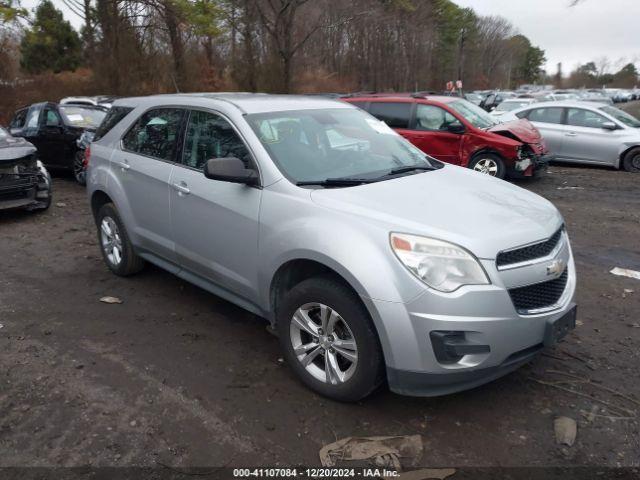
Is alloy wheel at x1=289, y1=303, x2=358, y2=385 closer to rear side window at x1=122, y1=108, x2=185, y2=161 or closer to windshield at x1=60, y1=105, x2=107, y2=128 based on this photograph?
rear side window at x1=122, y1=108, x2=185, y2=161

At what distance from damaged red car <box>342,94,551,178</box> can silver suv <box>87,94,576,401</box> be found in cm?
593

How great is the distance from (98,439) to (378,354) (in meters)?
1.61

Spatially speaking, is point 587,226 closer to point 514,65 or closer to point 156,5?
point 156,5

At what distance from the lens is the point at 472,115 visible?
10742mm

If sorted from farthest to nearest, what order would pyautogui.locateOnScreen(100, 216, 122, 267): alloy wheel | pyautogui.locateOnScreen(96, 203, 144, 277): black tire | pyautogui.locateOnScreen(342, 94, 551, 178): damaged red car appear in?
pyautogui.locateOnScreen(342, 94, 551, 178): damaged red car < pyautogui.locateOnScreen(100, 216, 122, 267): alloy wheel < pyautogui.locateOnScreen(96, 203, 144, 277): black tire

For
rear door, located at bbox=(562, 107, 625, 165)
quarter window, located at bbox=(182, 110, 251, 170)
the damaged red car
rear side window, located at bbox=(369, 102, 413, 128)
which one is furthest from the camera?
rear door, located at bbox=(562, 107, 625, 165)

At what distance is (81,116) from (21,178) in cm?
357

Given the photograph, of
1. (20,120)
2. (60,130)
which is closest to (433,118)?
(60,130)

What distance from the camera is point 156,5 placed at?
23047 millimetres

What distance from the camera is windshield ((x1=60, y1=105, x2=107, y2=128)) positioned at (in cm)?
1089

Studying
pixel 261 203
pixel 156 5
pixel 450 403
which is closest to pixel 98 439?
pixel 261 203

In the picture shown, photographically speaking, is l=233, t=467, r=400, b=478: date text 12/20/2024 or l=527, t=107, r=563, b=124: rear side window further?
Result: l=527, t=107, r=563, b=124: rear side window

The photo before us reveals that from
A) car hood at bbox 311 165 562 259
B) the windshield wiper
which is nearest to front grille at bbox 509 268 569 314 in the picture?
car hood at bbox 311 165 562 259

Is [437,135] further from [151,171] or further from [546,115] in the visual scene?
[151,171]
